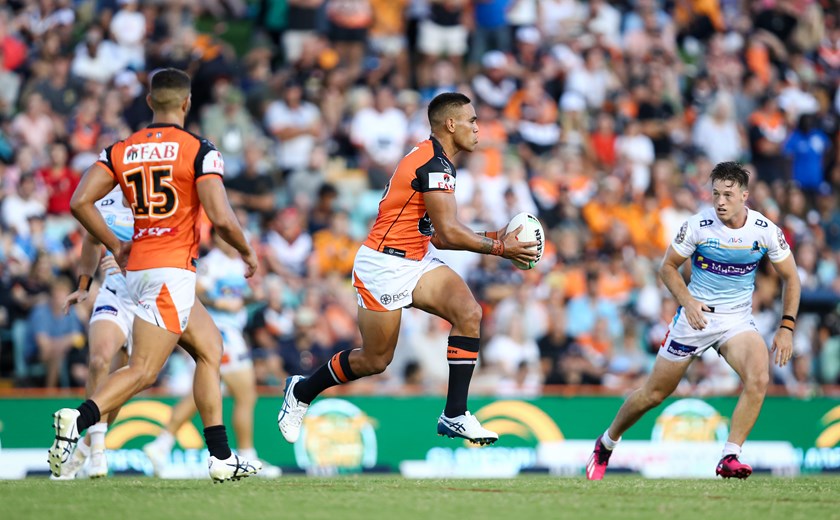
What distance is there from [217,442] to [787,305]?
5.37 m

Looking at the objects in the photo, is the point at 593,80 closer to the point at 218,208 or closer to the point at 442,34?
the point at 442,34

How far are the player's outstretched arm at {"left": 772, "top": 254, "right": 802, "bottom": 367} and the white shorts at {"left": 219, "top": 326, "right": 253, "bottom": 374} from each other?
6144 mm

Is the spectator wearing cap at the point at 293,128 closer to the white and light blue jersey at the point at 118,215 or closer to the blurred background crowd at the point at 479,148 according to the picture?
the blurred background crowd at the point at 479,148

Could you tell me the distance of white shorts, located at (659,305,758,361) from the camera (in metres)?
11.3

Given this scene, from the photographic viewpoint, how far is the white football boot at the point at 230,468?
9.37 metres

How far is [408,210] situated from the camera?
406 inches

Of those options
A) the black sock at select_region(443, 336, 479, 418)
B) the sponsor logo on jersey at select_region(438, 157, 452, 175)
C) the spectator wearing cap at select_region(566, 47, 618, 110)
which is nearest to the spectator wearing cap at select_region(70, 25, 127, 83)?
the spectator wearing cap at select_region(566, 47, 618, 110)

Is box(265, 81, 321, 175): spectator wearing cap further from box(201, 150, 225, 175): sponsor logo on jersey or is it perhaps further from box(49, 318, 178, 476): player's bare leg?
box(49, 318, 178, 476): player's bare leg

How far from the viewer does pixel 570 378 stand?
1778cm

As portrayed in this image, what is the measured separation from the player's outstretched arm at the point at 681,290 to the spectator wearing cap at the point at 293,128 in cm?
973

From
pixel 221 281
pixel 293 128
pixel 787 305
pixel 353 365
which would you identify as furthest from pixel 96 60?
pixel 787 305

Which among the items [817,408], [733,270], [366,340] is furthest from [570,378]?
[366,340]

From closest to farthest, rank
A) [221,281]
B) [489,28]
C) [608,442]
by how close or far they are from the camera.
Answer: [608,442] < [221,281] < [489,28]

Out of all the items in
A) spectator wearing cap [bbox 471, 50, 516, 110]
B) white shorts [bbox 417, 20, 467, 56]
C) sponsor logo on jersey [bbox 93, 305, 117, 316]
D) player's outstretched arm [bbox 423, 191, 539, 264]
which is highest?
white shorts [bbox 417, 20, 467, 56]
